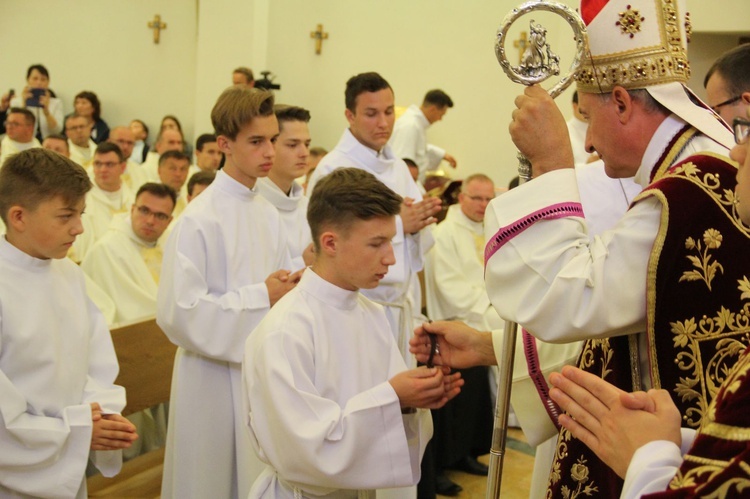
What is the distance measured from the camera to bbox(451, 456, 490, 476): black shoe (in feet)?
19.7

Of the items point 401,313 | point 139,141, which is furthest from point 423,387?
point 139,141

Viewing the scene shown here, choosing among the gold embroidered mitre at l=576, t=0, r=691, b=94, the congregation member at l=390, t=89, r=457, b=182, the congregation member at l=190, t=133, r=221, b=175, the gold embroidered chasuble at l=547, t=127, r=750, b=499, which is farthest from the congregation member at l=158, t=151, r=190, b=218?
the gold embroidered chasuble at l=547, t=127, r=750, b=499

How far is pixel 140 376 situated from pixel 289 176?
55.8 inches

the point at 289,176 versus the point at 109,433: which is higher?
the point at 289,176

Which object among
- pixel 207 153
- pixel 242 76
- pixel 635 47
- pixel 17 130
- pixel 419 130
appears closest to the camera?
pixel 635 47

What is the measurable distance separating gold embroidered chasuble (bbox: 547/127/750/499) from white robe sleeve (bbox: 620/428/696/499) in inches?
17.8

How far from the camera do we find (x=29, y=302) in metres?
3.05

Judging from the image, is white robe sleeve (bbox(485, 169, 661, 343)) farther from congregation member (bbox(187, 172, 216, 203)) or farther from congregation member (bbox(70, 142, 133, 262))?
congregation member (bbox(70, 142, 133, 262))

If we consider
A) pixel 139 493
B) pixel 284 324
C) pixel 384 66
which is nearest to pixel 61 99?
pixel 384 66

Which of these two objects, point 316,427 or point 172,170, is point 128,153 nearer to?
point 172,170

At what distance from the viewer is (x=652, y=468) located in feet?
4.87

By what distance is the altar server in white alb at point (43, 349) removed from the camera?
296cm

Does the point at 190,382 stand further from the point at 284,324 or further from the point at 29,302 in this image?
the point at 284,324

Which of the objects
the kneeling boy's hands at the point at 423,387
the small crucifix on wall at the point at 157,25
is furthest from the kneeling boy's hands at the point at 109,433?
the small crucifix on wall at the point at 157,25
